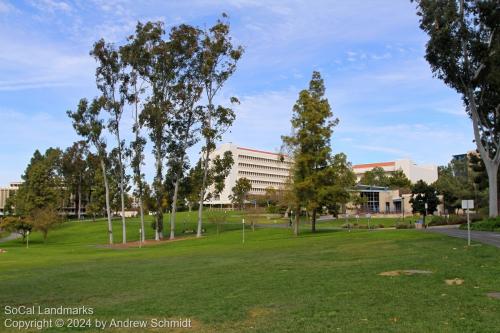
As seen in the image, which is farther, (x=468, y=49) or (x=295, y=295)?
(x=468, y=49)

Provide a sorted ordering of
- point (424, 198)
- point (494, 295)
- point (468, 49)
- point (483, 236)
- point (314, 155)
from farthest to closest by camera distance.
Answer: point (424, 198), point (314, 155), point (468, 49), point (483, 236), point (494, 295)

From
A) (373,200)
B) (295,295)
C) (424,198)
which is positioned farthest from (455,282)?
(373,200)

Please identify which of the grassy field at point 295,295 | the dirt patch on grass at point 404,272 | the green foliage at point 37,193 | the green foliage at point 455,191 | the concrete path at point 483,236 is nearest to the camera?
the grassy field at point 295,295

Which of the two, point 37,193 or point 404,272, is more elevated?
point 37,193

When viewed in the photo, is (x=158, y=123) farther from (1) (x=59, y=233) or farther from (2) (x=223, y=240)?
(1) (x=59, y=233)

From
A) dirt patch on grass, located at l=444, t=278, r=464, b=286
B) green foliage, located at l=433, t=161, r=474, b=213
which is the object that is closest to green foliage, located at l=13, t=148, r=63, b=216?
green foliage, located at l=433, t=161, r=474, b=213

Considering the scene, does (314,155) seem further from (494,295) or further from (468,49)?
(494,295)

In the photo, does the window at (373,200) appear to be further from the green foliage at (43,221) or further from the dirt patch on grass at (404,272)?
the dirt patch on grass at (404,272)

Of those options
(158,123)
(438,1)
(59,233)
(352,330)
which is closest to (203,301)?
(352,330)

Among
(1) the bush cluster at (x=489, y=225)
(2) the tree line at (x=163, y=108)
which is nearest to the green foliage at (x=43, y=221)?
(2) the tree line at (x=163, y=108)

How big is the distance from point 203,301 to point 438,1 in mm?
31802

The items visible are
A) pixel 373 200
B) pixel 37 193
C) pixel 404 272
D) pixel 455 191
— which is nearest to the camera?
pixel 404 272

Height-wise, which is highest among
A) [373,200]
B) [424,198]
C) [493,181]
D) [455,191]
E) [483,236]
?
[493,181]

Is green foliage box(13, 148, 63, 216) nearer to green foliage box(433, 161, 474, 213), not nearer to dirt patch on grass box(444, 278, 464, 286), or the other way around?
green foliage box(433, 161, 474, 213)
